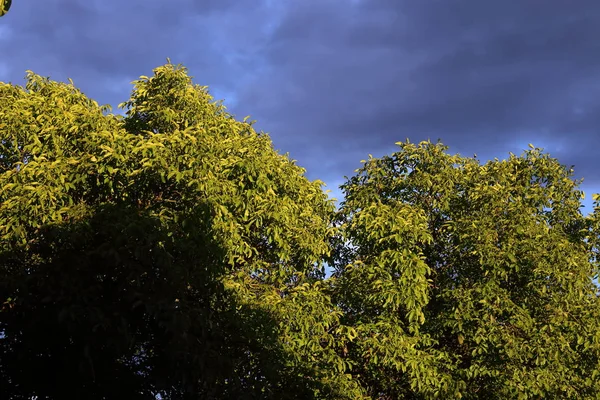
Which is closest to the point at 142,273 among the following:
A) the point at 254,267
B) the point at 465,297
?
the point at 254,267

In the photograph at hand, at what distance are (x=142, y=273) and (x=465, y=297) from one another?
784 cm

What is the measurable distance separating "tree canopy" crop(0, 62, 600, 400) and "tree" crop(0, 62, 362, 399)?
0.04 meters

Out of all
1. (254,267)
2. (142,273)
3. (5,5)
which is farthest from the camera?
(254,267)

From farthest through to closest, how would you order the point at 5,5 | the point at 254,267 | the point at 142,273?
1. the point at 254,267
2. the point at 142,273
3. the point at 5,5

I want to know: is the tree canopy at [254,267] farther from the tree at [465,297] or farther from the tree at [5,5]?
the tree at [5,5]

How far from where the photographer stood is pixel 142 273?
394 inches

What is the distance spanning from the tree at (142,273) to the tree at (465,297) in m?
1.27

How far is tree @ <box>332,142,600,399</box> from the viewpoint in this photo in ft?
45.3

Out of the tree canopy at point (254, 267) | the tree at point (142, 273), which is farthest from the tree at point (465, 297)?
the tree at point (142, 273)

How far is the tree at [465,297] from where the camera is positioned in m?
13.8

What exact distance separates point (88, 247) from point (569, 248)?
1129 cm

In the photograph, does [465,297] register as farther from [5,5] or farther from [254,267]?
[5,5]

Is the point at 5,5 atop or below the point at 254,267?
below

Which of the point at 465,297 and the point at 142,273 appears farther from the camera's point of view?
the point at 465,297
